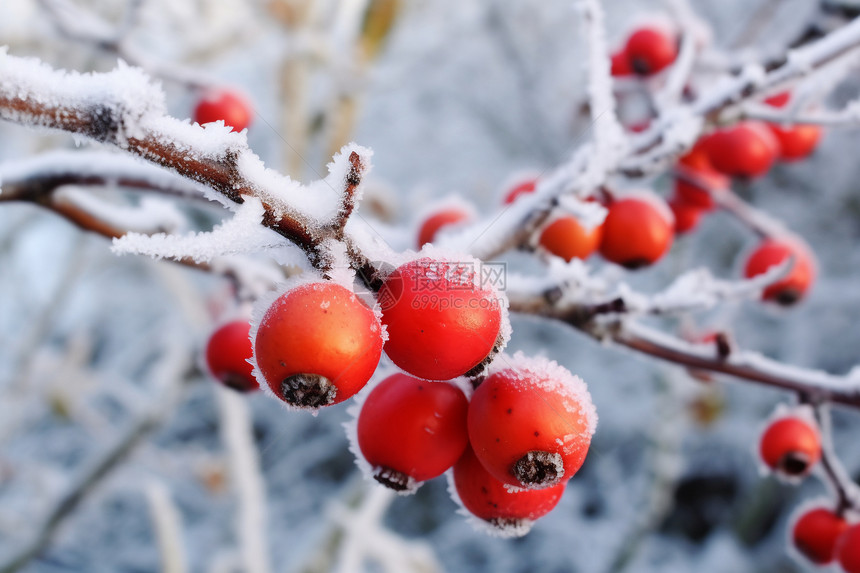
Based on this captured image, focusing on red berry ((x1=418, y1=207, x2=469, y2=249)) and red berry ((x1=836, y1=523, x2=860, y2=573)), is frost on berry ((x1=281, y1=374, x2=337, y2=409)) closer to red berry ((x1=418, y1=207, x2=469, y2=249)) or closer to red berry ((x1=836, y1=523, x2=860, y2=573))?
red berry ((x1=418, y1=207, x2=469, y2=249))

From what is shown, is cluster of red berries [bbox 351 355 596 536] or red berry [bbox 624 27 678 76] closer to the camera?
cluster of red berries [bbox 351 355 596 536]

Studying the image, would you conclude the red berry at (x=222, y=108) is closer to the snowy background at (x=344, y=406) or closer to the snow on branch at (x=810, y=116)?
the snowy background at (x=344, y=406)

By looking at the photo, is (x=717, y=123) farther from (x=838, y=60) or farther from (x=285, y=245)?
(x=285, y=245)

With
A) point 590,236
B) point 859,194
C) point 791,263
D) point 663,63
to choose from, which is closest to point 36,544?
point 590,236

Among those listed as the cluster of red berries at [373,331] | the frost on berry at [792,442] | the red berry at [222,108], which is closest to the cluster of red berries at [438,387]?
the cluster of red berries at [373,331]

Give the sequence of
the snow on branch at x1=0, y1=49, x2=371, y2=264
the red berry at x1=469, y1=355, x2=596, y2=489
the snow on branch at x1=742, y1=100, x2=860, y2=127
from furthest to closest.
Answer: the snow on branch at x1=742, y1=100, x2=860, y2=127 → the red berry at x1=469, y1=355, x2=596, y2=489 → the snow on branch at x1=0, y1=49, x2=371, y2=264

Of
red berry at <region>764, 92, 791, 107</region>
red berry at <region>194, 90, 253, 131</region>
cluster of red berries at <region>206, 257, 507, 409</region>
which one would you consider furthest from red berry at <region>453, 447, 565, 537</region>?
red berry at <region>764, 92, 791, 107</region>

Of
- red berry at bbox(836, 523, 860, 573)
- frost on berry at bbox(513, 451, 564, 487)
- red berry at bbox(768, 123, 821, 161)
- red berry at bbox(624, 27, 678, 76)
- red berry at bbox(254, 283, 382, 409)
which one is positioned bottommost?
red berry at bbox(836, 523, 860, 573)
